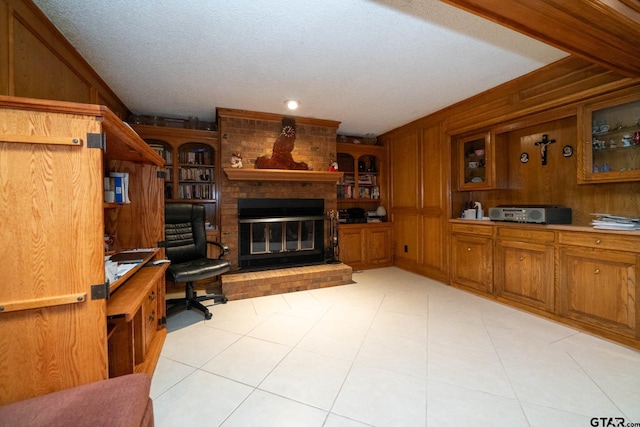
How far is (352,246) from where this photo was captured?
14.7 ft

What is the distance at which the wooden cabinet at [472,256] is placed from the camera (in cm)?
314

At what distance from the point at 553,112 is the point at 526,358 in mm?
2335

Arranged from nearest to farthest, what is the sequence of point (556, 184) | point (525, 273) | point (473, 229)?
point (525, 273) < point (556, 184) < point (473, 229)

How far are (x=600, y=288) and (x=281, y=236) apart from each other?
344cm

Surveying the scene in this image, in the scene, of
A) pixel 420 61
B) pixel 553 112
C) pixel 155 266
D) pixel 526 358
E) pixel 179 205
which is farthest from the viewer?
pixel 179 205

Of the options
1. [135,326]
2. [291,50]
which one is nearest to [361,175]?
[291,50]

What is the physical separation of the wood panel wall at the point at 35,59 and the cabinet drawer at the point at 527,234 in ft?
13.8

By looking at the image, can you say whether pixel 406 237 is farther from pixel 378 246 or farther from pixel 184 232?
pixel 184 232

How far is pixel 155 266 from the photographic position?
7.14ft

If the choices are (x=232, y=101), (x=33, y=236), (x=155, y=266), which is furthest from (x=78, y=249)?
(x=232, y=101)

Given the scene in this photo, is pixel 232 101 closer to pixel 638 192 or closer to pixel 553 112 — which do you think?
pixel 553 112

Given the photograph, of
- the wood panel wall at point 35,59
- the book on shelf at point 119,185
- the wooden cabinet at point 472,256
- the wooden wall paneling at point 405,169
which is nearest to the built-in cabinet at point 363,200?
the wooden wall paneling at point 405,169

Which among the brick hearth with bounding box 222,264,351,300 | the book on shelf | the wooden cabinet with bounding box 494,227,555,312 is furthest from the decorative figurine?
the wooden cabinet with bounding box 494,227,555,312

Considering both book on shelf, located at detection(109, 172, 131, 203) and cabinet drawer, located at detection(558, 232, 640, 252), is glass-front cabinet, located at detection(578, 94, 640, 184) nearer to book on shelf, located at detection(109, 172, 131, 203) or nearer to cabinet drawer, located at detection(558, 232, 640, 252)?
cabinet drawer, located at detection(558, 232, 640, 252)
